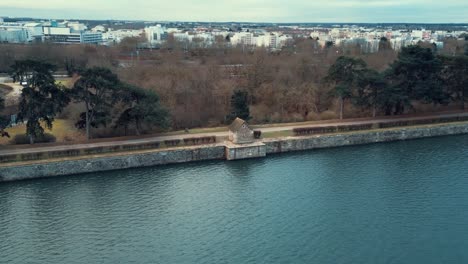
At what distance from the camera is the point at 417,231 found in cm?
2084

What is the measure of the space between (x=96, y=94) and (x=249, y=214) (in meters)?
15.8

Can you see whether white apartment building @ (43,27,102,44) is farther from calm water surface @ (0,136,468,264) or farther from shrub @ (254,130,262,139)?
calm water surface @ (0,136,468,264)

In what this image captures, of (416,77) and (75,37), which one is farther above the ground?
(75,37)

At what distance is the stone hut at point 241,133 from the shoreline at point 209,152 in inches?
24.8

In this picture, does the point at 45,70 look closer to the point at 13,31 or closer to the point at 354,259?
the point at 354,259

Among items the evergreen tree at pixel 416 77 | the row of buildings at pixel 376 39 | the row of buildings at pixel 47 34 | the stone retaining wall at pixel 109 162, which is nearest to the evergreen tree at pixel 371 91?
the evergreen tree at pixel 416 77

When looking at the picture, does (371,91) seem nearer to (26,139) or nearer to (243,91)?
(243,91)

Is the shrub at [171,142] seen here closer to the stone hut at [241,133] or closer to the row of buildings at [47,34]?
the stone hut at [241,133]

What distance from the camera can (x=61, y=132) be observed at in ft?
112

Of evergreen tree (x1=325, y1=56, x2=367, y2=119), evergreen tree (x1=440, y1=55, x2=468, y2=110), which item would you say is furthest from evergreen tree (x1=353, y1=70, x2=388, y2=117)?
evergreen tree (x1=440, y1=55, x2=468, y2=110)

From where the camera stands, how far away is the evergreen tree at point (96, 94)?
31344 millimetres

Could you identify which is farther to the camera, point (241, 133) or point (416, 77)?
point (416, 77)

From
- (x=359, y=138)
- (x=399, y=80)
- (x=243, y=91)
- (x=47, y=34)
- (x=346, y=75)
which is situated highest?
(x=47, y=34)

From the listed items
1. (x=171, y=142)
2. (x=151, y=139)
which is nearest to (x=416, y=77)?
(x=171, y=142)
